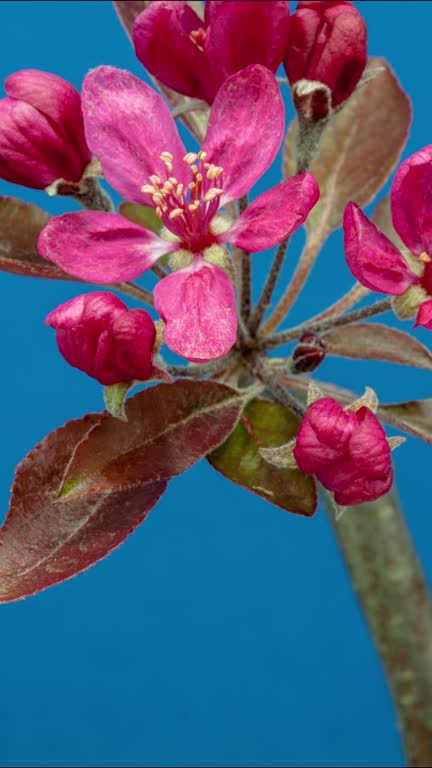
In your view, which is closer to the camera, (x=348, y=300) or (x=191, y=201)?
(x=191, y=201)

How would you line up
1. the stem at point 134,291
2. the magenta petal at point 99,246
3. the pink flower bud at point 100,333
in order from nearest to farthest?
the pink flower bud at point 100,333, the magenta petal at point 99,246, the stem at point 134,291

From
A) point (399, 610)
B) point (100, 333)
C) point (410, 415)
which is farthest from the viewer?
point (399, 610)

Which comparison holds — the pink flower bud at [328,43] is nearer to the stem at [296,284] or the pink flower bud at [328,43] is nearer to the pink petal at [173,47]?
the pink petal at [173,47]

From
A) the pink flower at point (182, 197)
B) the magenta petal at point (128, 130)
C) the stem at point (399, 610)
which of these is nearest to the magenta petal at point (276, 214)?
the pink flower at point (182, 197)

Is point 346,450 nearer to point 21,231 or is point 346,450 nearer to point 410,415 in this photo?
point 410,415

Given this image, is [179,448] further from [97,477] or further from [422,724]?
[422,724]

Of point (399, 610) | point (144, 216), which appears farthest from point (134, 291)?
point (399, 610)
